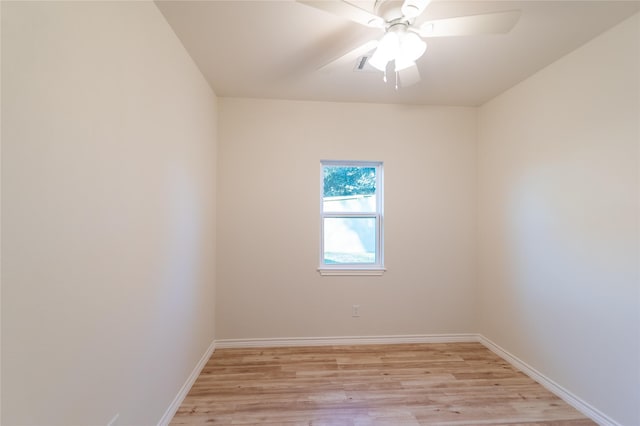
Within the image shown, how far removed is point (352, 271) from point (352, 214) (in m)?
0.63

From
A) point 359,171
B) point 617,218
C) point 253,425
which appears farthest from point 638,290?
point 253,425

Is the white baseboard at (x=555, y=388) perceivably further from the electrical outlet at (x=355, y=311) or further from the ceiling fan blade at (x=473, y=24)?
the ceiling fan blade at (x=473, y=24)

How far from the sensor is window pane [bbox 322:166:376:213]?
9.91ft

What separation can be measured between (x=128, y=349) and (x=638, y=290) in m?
2.87

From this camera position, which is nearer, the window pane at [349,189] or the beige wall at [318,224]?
the beige wall at [318,224]

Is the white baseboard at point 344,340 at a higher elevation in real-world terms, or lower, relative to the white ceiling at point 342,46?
lower

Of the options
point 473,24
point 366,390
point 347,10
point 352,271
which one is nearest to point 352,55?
point 347,10

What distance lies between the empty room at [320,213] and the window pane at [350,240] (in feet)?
0.10

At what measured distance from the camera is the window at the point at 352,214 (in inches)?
118

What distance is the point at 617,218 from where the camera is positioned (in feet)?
5.62

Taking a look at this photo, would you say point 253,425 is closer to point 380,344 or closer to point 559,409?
point 380,344

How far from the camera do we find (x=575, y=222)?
1.97 m

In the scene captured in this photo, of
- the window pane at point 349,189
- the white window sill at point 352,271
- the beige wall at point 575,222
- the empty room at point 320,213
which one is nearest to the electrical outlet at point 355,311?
the empty room at point 320,213

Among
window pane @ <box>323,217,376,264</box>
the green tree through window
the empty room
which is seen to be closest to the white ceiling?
the empty room
